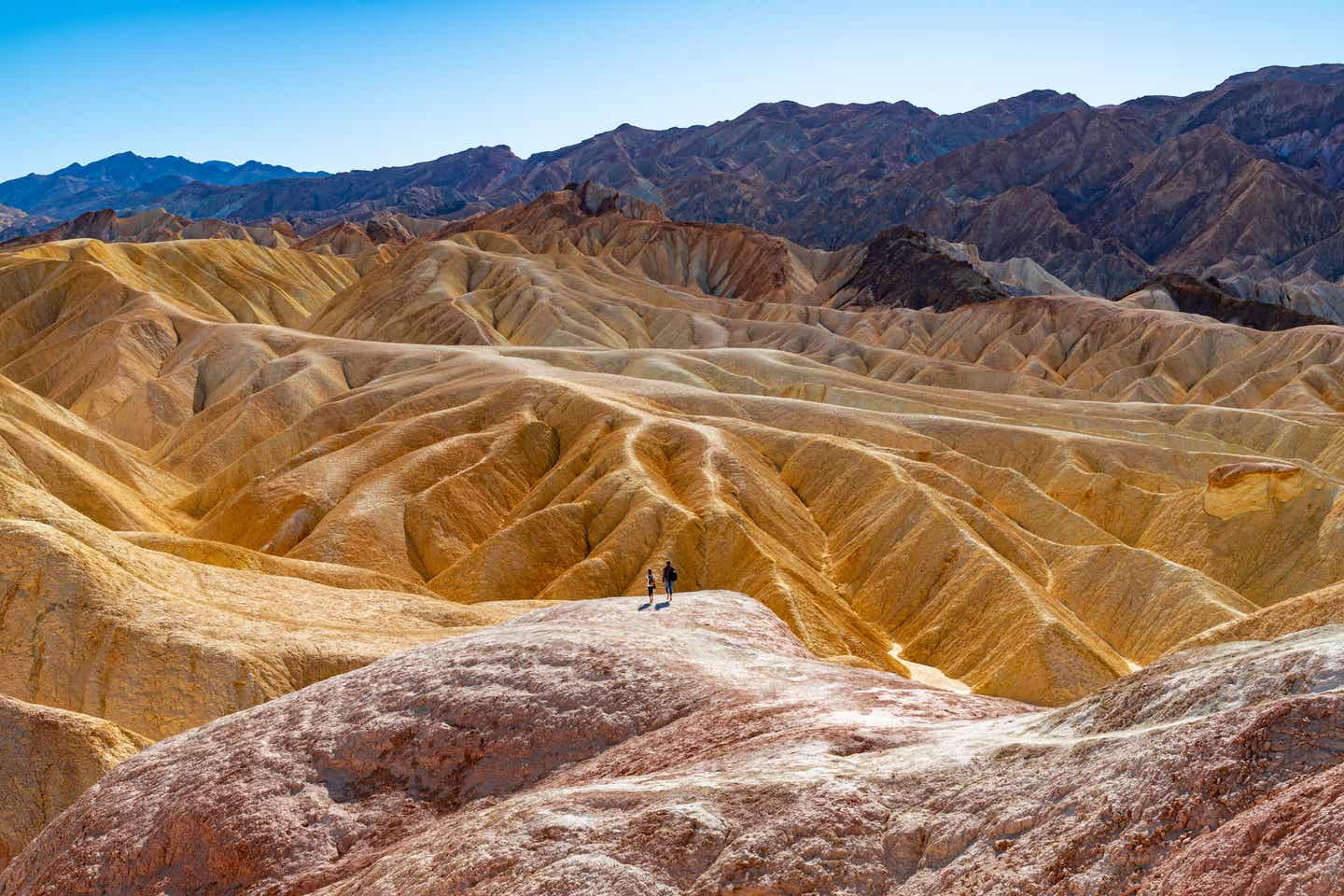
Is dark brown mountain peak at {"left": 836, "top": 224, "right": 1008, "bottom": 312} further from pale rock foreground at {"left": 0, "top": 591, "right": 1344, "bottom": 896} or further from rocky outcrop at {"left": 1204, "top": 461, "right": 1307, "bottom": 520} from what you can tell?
pale rock foreground at {"left": 0, "top": 591, "right": 1344, "bottom": 896}

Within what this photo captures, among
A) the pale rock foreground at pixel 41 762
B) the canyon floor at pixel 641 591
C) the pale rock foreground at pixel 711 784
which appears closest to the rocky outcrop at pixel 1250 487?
the canyon floor at pixel 641 591

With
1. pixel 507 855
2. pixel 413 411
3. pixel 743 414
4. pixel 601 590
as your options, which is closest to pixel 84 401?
pixel 413 411

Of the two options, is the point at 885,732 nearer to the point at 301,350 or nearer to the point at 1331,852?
the point at 1331,852

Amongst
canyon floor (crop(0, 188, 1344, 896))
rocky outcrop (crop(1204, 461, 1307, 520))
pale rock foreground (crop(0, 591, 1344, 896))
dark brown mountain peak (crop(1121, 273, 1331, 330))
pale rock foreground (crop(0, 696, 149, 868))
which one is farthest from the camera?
dark brown mountain peak (crop(1121, 273, 1331, 330))

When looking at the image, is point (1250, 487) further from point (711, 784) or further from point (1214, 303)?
point (1214, 303)

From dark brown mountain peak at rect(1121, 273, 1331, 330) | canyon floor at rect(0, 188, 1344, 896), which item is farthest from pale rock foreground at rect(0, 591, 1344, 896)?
dark brown mountain peak at rect(1121, 273, 1331, 330)

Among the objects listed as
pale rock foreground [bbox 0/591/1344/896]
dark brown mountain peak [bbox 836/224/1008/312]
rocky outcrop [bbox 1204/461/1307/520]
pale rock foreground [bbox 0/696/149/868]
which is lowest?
rocky outcrop [bbox 1204/461/1307/520]
